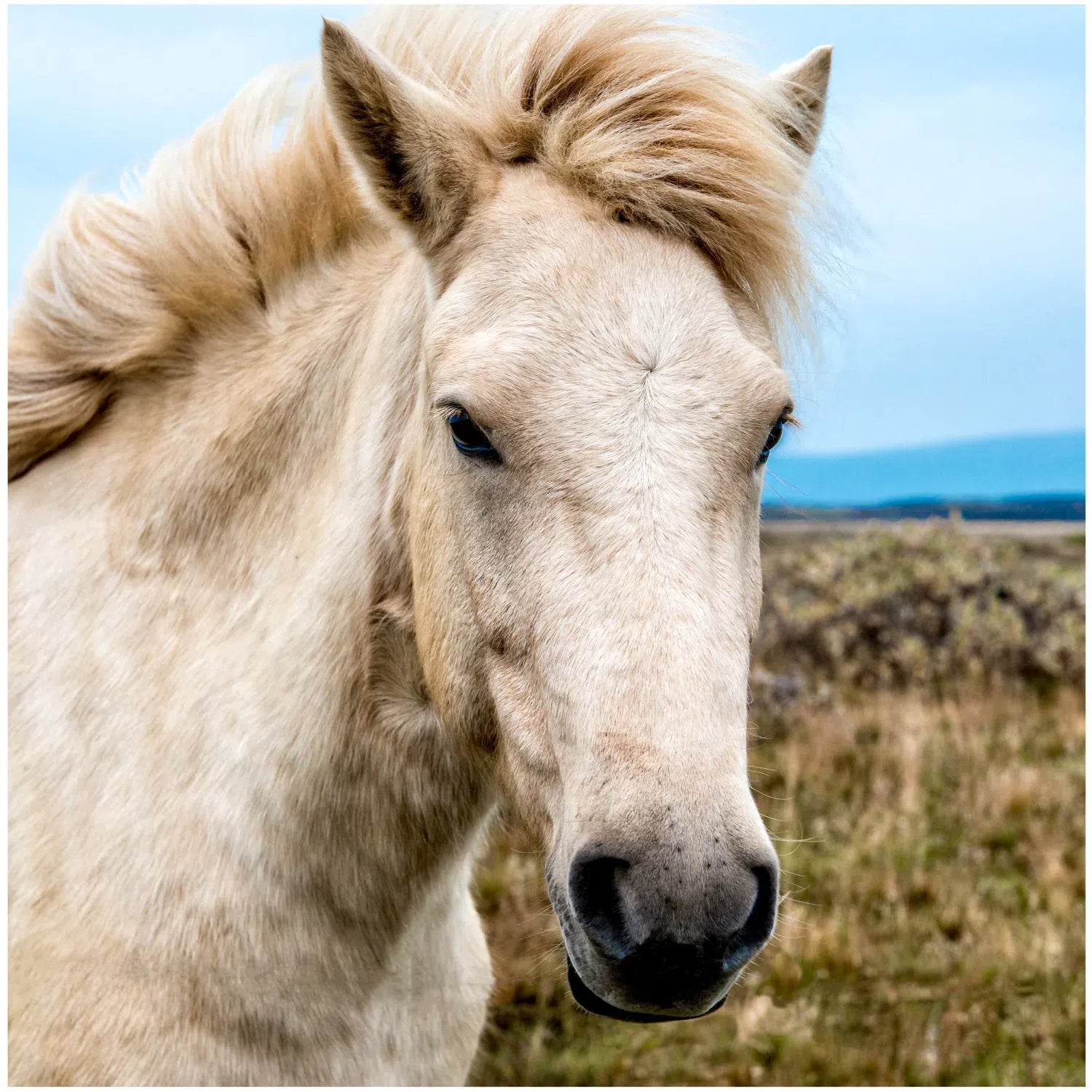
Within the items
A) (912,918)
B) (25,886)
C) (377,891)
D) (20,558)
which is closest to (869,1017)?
(912,918)

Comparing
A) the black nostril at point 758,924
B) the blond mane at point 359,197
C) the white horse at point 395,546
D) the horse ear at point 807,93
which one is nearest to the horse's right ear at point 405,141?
the white horse at point 395,546

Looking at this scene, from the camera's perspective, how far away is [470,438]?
2150 mm

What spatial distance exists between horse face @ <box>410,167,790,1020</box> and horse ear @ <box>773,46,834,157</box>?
664mm

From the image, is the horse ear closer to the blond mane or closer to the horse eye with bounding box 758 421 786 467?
the blond mane

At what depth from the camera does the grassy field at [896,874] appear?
452cm

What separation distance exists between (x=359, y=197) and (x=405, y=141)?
16.5 inches

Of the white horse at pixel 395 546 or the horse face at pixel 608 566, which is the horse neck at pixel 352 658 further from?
the horse face at pixel 608 566

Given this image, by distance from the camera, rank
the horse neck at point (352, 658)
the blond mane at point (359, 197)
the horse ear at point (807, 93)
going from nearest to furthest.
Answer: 1. the blond mane at point (359, 197)
2. the horse neck at point (352, 658)
3. the horse ear at point (807, 93)

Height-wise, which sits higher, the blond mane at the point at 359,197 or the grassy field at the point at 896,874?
the blond mane at the point at 359,197

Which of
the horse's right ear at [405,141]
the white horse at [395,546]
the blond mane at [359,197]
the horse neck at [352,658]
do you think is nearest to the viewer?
the white horse at [395,546]

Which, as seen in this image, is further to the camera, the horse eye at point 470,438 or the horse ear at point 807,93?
the horse ear at point 807,93

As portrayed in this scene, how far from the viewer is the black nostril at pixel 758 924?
5.86 feet

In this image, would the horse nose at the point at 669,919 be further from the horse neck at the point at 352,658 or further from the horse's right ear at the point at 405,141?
the horse's right ear at the point at 405,141

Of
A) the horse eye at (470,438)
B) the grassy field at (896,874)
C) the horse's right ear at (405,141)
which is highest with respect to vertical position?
the horse's right ear at (405,141)
